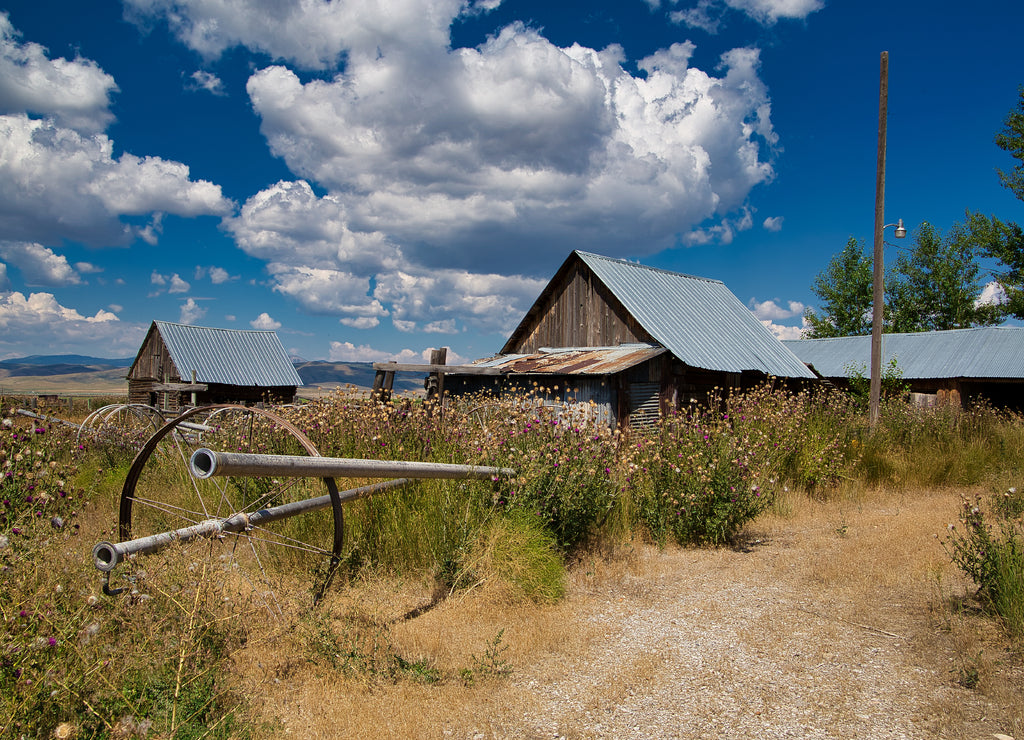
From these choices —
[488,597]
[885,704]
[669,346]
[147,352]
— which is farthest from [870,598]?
[147,352]

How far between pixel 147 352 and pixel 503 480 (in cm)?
2961

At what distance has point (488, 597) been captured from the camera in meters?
5.09

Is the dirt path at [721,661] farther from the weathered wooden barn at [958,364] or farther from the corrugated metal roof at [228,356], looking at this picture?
the corrugated metal roof at [228,356]

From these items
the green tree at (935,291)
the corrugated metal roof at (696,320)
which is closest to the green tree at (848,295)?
the green tree at (935,291)

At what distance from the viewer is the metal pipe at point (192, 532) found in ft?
10.8

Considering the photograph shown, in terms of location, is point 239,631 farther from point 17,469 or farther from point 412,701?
point 17,469

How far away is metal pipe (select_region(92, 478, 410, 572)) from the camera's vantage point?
3.30 m

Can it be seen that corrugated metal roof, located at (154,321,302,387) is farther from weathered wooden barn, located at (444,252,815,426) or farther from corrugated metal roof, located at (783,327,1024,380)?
corrugated metal roof, located at (783,327,1024,380)

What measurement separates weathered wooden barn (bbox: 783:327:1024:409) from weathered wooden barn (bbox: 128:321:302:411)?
23442 mm

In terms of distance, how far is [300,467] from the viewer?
373cm

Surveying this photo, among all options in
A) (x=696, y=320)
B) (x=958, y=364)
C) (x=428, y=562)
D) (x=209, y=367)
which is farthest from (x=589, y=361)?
(x=209, y=367)

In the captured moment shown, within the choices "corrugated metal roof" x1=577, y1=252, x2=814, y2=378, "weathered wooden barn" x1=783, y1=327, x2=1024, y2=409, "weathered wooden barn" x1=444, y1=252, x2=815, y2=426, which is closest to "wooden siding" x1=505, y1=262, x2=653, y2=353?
"weathered wooden barn" x1=444, y1=252, x2=815, y2=426

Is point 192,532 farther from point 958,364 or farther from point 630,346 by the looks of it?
point 958,364

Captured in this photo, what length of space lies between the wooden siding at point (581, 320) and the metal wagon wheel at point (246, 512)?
10376mm
